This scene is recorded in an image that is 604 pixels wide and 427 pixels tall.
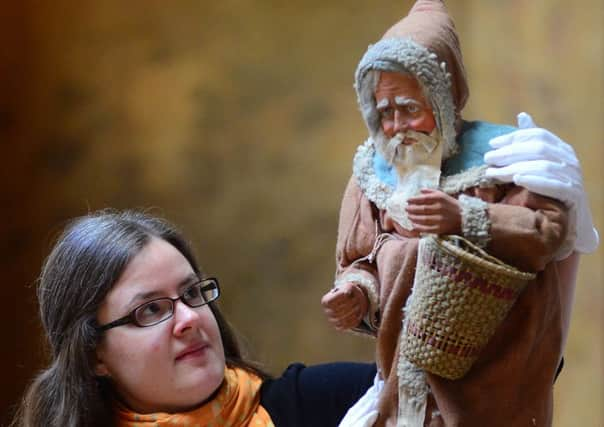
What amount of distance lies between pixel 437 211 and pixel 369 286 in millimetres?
191

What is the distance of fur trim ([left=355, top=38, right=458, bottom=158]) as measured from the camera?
1185mm

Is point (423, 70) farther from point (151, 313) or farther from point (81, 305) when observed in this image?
point (81, 305)

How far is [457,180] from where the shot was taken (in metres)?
1.21

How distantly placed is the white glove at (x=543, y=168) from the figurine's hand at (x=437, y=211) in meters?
0.09

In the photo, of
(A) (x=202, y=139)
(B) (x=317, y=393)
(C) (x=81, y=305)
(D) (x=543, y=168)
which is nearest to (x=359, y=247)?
(D) (x=543, y=168)

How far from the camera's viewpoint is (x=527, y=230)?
1118mm

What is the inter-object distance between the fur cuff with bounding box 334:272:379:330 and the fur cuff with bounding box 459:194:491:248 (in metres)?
0.19

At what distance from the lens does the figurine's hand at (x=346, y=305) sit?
1.24m

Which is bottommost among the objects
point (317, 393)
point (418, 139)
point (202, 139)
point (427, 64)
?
point (317, 393)

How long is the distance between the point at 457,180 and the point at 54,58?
6.72 ft

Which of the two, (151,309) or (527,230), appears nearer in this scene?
(527,230)

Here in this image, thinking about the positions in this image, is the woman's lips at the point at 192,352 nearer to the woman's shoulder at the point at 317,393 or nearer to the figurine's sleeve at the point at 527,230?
the woman's shoulder at the point at 317,393

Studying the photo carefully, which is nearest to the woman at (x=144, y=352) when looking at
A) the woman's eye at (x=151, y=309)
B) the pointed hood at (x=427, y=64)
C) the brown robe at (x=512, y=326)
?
the woman's eye at (x=151, y=309)

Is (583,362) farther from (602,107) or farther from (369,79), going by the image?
(369,79)
